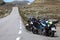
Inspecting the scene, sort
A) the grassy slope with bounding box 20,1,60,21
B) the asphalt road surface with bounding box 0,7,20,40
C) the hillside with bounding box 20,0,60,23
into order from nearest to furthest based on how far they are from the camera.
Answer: the asphalt road surface with bounding box 0,7,20,40
the grassy slope with bounding box 20,1,60,21
the hillside with bounding box 20,0,60,23

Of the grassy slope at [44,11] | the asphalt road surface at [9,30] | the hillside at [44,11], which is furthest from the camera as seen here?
the hillside at [44,11]

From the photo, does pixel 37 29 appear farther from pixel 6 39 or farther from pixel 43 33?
pixel 6 39

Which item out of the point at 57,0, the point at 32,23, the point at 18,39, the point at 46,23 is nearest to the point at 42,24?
the point at 46,23

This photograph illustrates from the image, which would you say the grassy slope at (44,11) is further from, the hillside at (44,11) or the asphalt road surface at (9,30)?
the asphalt road surface at (9,30)

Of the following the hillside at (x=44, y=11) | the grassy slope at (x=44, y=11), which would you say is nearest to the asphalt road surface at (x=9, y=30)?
the grassy slope at (x=44, y=11)

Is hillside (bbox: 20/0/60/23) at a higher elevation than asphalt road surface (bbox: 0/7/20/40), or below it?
below

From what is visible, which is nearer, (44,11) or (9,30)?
(9,30)

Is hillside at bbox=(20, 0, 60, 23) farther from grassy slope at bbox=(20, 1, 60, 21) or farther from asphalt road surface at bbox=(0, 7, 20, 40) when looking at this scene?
asphalt road surface at bbox=(0, 7, 20, 40)

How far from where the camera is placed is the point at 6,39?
15.4 m

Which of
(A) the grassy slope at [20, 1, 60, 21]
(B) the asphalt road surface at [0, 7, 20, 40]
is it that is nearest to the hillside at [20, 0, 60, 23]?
(A) the grassy slope at [20, 1, 60, 21]

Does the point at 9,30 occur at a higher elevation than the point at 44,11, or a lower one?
higher

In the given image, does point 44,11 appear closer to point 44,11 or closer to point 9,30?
point 44,11

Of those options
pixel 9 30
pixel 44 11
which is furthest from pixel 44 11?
pixel 9 30

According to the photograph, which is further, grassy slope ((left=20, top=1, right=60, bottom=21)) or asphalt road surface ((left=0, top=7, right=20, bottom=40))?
grassy slope ((left=20, top=1, right=60, bottom=21))
